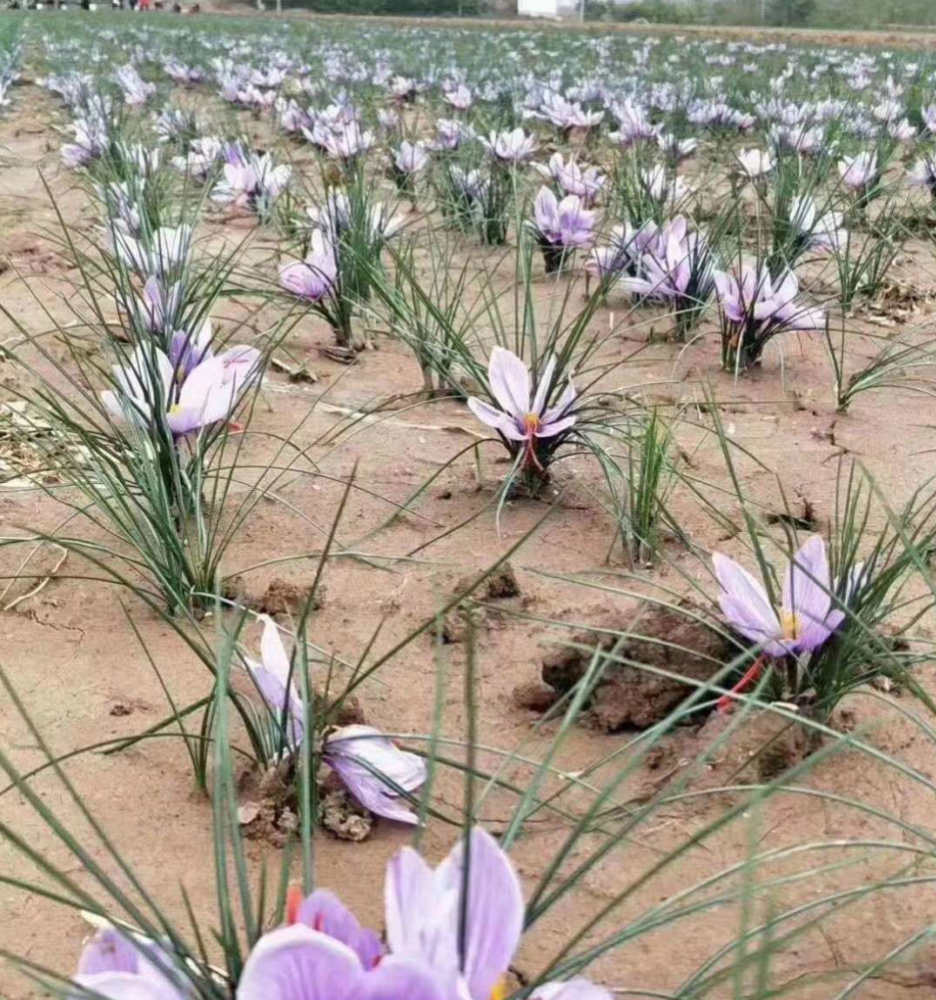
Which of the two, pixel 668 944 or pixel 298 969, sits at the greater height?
pixel 298 969

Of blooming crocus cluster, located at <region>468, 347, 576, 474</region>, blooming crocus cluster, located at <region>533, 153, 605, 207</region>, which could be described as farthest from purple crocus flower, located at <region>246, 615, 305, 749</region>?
blooming crocus cluster, located at <region>533, 153, 605, 207</region>

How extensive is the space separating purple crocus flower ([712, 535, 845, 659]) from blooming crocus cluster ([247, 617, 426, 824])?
0.34m

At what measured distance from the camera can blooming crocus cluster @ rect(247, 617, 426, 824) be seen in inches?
45.2

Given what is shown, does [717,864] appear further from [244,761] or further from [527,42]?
[527,42]

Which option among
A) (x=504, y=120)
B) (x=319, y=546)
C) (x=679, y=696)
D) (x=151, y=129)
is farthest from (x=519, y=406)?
(x=151, y=129)

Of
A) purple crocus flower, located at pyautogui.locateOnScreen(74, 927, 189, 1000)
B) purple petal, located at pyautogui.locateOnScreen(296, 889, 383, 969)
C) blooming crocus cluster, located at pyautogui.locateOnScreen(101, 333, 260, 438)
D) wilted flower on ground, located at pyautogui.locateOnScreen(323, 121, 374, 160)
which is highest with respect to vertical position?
purple petal, located at pyautogui.locateOnScreen(296, 889, 383, 969)

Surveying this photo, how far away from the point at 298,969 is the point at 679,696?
0.78m

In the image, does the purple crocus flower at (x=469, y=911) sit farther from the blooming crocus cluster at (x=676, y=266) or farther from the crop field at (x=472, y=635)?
the blooming crocus cluster at (x=676, y=266)

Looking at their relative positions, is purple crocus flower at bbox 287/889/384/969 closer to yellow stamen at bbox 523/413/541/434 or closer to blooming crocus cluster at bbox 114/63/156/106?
yellow stamen at bbox 523/413/541/434

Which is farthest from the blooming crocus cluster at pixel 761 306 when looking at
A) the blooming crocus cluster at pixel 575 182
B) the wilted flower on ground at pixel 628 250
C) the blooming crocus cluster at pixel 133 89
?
the blooming crocus cluster at pixel 133 89

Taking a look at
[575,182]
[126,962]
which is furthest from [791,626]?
[575,182]

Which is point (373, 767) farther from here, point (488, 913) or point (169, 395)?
point (169, 395)

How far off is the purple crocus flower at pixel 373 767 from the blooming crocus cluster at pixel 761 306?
1.37 meters

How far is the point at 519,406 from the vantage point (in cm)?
181
